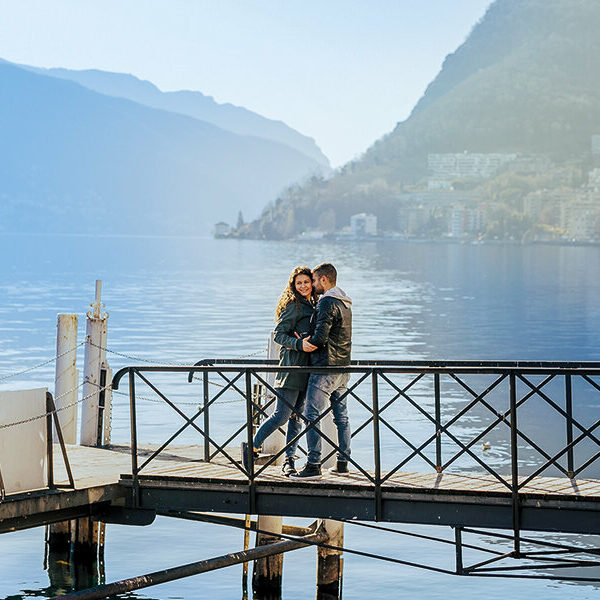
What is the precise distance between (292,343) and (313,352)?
A: 0.23 m

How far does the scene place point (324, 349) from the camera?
980 cm

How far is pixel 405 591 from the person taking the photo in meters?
13.3

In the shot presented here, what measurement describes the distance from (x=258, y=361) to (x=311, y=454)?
2.73 m

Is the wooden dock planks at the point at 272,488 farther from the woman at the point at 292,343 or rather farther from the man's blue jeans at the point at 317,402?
the woman at the point at 292,343

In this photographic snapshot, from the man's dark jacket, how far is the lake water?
3.95 metres

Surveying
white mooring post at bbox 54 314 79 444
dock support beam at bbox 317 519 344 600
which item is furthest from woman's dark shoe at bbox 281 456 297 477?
white mooring post at bbox 54 314 79 444

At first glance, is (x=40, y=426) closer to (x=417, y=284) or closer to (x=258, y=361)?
(x=258, y=361)

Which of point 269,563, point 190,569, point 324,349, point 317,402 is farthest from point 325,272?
point 269,563

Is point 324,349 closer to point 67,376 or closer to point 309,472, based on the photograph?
point 309,472

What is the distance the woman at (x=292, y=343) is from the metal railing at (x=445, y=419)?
0.23 metres

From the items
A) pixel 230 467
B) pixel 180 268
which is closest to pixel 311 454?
pixel 230 467

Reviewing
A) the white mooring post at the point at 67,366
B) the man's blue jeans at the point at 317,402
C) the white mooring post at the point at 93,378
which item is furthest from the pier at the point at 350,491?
the white mooring post at the point at 67,366

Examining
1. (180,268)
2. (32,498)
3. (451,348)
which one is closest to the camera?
(32,498)

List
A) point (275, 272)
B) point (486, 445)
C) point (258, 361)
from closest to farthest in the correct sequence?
point (258, 361) < point (486, 445) < point (275, 272)
